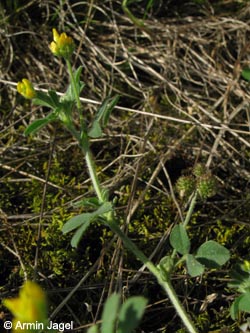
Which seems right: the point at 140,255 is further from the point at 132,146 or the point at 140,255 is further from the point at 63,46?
the point at 132,146

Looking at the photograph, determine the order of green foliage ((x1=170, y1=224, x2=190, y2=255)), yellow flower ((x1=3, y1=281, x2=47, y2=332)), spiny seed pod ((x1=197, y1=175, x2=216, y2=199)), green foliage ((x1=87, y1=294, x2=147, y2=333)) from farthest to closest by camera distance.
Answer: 1. spiny seed pod ((x1=197, y1=175, x2=216, y2=199))
2. green foliage ((x1=170, y1=224, x2=190, y2=255))
3. green foliage ((x1=87, y1=294, x2=147, y2=333))
4. yellow flower ((x1=3, y1=281, x2=47, y2=332))

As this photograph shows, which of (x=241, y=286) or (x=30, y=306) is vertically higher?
(x=30, y=306)

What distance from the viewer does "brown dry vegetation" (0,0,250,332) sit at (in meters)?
1.49

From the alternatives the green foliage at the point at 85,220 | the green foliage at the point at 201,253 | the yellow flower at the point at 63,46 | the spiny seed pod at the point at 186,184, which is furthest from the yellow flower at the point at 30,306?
the spiny seed pod at the point at 186,184

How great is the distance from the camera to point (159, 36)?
2.24 m

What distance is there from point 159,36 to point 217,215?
857mm

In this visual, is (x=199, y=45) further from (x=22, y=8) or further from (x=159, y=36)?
(x=22, y=8)

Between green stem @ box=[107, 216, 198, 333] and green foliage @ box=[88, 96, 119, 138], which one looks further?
green foliage @ box=[88, 96, 119, 138]

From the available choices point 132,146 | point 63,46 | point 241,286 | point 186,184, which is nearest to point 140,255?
point 241,286

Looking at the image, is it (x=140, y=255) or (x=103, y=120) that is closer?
(x=140, y=255)

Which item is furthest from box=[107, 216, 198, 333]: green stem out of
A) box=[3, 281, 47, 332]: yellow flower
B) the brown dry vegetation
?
box=[3, 281, 47, 332]: yellow flower

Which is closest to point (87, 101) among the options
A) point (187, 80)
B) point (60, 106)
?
point (187, 80)

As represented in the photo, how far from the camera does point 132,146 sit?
189 centimetres

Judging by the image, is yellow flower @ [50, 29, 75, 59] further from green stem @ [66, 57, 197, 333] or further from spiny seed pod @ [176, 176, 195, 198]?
spiny seed pod @ [176, 176, 195, 198]
